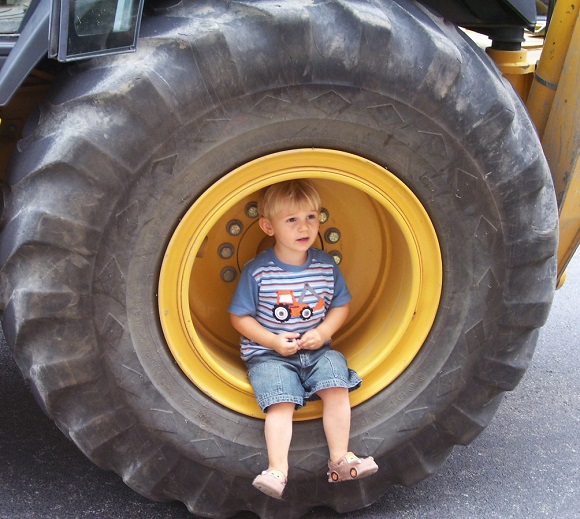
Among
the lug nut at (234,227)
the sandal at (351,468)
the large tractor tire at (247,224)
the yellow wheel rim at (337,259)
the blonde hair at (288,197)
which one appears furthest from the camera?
the lug nut at (234,227)

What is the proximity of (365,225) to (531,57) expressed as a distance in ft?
2.95

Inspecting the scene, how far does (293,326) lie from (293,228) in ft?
0.92

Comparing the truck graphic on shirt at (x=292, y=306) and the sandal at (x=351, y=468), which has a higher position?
the truck graphic on shirt at (x=292, y=306)

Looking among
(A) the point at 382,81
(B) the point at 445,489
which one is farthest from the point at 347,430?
(A) the point at 382,81

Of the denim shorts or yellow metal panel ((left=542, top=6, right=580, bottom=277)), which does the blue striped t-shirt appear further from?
yellow metal panel ((left=542, top=6, right=580, bottom=277))

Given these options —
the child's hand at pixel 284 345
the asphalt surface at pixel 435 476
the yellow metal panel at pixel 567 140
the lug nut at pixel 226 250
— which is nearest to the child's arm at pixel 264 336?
the child's hand at pixel 284 345

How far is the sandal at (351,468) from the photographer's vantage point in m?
2.36

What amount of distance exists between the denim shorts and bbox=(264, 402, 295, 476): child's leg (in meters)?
0.03

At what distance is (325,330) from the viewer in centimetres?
255

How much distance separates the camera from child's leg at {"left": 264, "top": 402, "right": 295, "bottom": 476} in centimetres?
236

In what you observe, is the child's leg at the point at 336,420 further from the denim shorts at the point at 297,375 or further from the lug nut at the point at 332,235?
the lug nut at the point at 332,235

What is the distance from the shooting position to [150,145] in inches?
81.0

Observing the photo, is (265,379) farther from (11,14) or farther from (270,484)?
(11,14)

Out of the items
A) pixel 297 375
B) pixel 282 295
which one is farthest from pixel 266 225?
pixel 297 375
